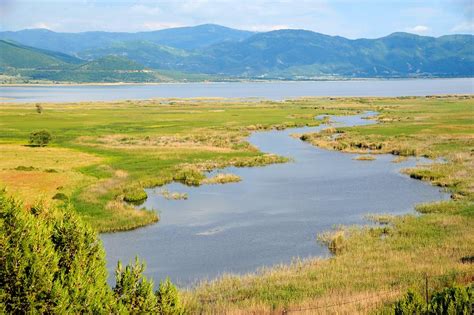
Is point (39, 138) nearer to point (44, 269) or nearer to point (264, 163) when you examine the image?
point (264, 163)

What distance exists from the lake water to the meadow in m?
2.13

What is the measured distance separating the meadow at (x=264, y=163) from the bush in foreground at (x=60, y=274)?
4.73 metres

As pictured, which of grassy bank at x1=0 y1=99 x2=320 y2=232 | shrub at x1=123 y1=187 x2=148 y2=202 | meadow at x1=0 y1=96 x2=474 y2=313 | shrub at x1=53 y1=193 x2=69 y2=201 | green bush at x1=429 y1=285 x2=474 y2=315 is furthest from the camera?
shrub at x1=123 y1=187 x2=148 y2=202

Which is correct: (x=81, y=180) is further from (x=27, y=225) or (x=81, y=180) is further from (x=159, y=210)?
(x=27, y=225)

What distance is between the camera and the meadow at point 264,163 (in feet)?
83.5

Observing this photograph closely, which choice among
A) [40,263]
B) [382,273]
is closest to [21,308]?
[40,263]

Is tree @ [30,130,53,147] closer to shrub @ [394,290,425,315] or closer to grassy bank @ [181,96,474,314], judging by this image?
grassy bank @ [181,96,474,314]

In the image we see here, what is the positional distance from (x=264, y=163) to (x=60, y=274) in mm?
55277

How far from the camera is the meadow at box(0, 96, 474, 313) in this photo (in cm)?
2544

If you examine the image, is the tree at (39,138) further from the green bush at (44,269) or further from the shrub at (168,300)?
the shrub at (168,300)

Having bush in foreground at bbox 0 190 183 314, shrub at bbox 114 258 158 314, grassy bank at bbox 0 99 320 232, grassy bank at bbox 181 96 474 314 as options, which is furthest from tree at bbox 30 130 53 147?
shrub at bbox 114 258 158 314

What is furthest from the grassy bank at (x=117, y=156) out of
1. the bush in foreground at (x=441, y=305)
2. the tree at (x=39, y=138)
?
the bush in foreground at (x=441, y=305)

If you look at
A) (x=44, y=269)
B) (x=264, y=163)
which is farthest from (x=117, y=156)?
(x=44, y=269)

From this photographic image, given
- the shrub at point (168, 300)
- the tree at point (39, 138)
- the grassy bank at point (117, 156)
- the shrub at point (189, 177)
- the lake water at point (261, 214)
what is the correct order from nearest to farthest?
the shrub at point (168, 300) → the lake water at point (261, 214) → the grassy bank at point (117, 156) → the shrub at point (189, 177) → the tree at point (39, 138)
